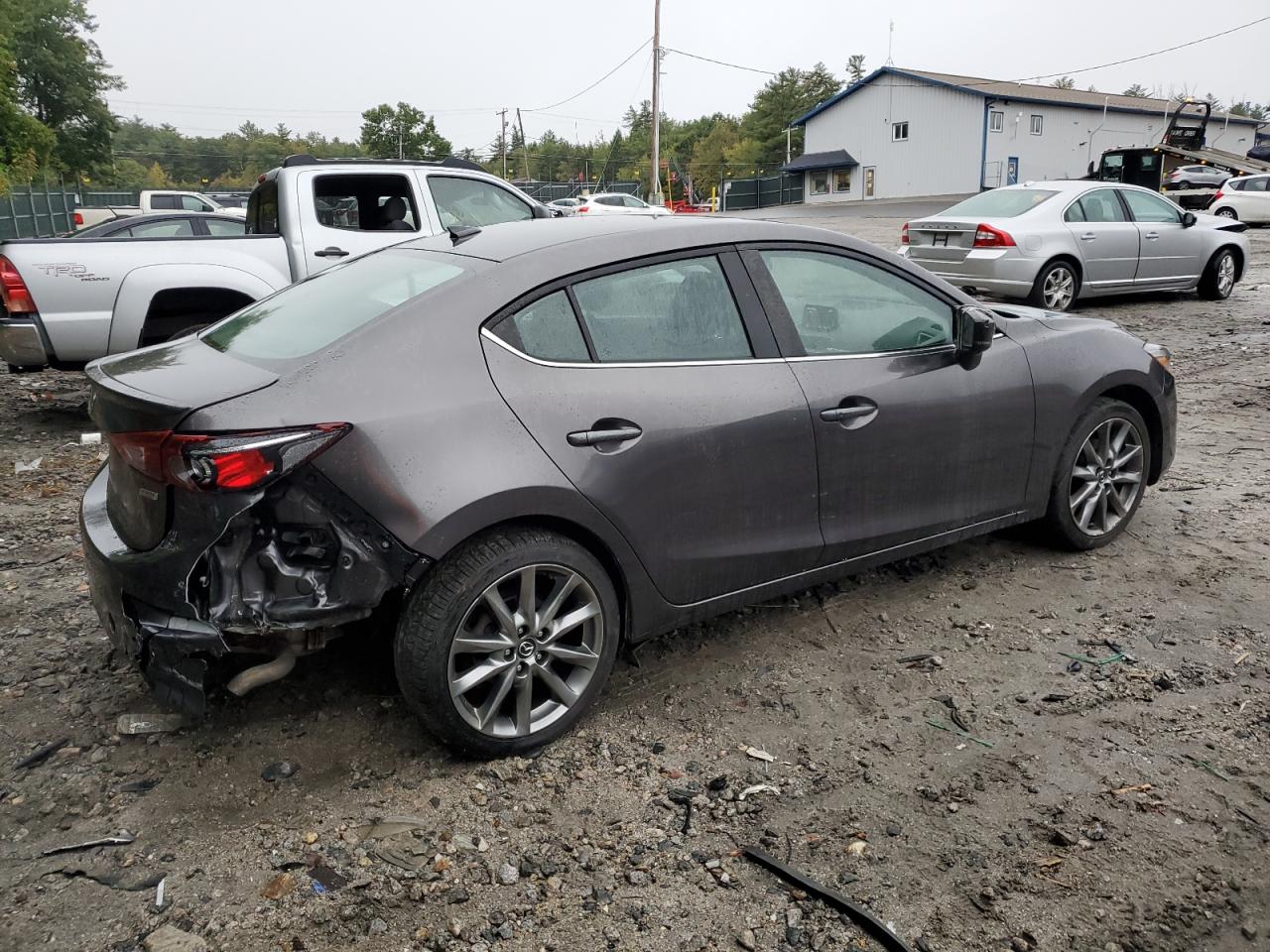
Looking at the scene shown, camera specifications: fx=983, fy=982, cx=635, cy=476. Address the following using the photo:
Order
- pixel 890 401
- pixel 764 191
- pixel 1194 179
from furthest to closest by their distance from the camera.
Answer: pixel 764 191 → pixel 1194 179 → pixel 890 401

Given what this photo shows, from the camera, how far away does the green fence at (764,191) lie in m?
63.5

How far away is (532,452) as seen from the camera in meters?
2.96

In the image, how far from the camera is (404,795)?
117 inches

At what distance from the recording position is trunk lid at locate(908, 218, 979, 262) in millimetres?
11367

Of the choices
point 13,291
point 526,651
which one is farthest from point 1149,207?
point 13,291

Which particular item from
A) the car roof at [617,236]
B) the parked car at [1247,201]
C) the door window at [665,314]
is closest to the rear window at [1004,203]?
the car roof at [617,236]

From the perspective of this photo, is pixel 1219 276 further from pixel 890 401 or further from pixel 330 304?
pixel 330 304

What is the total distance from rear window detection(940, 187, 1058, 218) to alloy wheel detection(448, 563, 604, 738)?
396 inches

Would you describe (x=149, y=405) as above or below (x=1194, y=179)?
below

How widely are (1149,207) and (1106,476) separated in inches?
366

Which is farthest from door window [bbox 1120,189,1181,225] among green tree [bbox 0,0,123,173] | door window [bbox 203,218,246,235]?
green tree [bbox 0,0,123,173]

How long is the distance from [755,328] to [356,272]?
1519 millimetres

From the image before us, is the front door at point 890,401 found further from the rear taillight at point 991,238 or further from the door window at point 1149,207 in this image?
the door window at point 1149,207

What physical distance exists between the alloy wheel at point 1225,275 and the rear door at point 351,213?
418 inches
